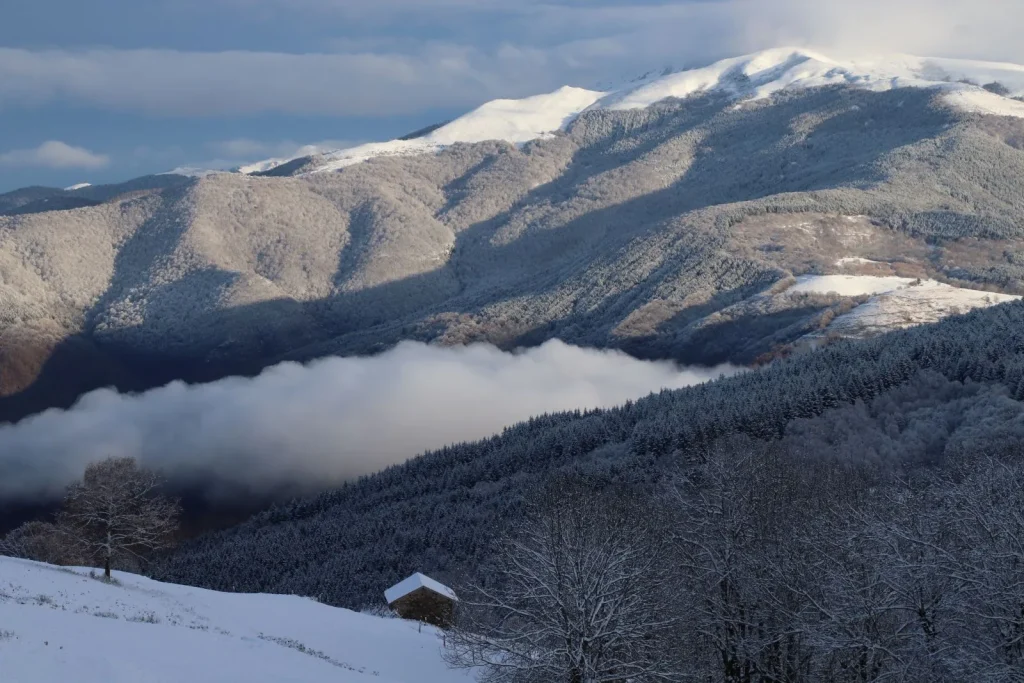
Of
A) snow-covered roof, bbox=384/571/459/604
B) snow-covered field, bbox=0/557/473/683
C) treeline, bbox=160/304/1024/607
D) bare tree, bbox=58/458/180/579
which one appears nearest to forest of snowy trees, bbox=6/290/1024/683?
snow-covered roof, bbox=384/571/459/604

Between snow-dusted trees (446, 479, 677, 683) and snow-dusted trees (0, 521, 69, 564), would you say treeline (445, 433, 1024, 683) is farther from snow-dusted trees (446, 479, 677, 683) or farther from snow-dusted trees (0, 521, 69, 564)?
snow-dusted trees (0, 521, 69, 564)

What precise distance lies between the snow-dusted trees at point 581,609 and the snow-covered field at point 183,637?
5565 mm

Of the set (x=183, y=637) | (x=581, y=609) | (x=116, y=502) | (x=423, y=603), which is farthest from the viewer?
(x=116, y=502)

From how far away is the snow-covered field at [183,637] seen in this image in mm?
30275

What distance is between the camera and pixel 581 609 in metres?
37.8

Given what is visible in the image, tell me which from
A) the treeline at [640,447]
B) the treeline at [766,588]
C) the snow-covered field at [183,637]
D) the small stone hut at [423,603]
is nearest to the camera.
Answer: the snow-covered field at [183,637]

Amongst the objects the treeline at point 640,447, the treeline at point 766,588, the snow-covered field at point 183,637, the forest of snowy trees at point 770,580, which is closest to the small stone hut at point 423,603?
the forest of snowy trees at point 770,580

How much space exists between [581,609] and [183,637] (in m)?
13.5

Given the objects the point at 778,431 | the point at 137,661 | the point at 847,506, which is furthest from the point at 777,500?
the point at 778,431

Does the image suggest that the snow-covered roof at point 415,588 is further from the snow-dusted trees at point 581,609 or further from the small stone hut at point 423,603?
the snow-dusted trees at point 581,609

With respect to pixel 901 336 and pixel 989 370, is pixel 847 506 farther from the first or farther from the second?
pixel 901 336

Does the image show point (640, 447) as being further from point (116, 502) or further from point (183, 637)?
point (183, 637)

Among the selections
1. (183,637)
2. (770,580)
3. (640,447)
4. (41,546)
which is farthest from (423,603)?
(640,447)

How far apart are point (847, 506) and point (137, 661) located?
28384 mm
